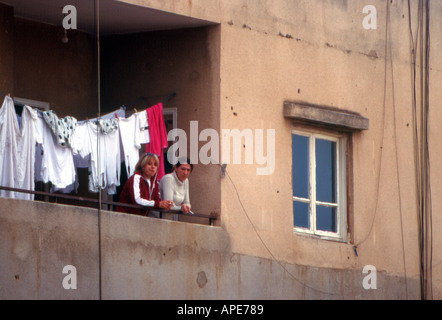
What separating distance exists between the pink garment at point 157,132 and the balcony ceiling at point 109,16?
1.06 m

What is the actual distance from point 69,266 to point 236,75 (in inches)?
136

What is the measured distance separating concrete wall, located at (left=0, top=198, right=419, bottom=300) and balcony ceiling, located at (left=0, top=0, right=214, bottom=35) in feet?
8.37

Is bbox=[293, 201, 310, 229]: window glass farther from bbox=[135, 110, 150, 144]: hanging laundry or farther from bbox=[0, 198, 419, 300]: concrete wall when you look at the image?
bbox=[135, 110, 150, 144]: hanging laundry

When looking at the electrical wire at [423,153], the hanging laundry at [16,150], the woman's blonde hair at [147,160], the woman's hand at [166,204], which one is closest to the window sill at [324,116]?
the electrical wire at [423,153]

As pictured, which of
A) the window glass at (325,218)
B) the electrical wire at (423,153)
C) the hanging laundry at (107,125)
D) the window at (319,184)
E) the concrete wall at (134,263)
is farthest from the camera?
the electrical wire at (423,153)

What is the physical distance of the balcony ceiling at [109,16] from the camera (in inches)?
546

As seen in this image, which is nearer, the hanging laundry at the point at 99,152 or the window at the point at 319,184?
the hanging laundry at the point at 99,152

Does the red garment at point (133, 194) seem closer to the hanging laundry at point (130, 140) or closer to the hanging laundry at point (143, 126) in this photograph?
the hanging laundry at point (130, 140)

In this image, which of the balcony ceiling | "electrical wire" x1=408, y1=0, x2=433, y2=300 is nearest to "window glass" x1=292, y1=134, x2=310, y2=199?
"electrical wire" x1=408, y1=0, x2=433, y2=300

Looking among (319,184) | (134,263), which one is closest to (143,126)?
(134,263)

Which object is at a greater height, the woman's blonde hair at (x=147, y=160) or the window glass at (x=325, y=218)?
the woman's blonde hair at (x=147, y=160)

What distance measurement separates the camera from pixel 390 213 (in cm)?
1573

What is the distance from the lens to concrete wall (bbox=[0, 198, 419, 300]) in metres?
12.0

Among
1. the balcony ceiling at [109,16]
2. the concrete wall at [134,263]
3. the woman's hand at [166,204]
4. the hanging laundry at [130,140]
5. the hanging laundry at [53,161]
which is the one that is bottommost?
the concrete wall at [134,263]
